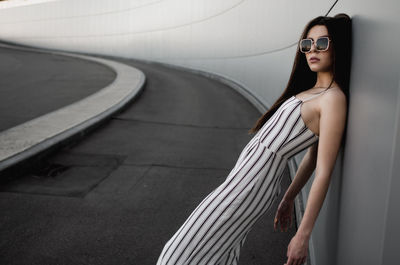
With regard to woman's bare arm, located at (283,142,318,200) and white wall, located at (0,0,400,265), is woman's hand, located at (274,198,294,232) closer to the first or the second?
woman's bare arm, located at (283,142,318,200)

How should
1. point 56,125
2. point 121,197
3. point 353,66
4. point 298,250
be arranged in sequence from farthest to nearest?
1. point 56,125
2. point 121,197
3. point 353,66
4. point 298,250

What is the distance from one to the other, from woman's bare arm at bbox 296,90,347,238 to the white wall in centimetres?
6

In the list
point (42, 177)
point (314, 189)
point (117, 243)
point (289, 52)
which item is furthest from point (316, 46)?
point (289, 52)

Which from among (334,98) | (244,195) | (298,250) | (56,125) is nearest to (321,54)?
(334,98)

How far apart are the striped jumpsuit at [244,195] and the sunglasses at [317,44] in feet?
0.90

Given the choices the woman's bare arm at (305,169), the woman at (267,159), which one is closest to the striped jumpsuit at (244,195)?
the woman at (267,159)

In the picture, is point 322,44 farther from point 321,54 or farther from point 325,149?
point 325,149

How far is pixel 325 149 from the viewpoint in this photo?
1.64m

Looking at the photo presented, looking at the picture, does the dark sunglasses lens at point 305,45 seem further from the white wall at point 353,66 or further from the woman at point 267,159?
the white wall at point 353,66

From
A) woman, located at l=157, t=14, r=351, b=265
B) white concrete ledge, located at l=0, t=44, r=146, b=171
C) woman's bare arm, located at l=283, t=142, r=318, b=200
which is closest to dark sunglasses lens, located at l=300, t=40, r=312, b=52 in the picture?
woman, located at l=157, t=14, r=351, b=265

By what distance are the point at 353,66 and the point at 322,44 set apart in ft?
0.62

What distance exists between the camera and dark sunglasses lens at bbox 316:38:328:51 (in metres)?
1.81

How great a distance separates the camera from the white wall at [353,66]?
49.9 inches

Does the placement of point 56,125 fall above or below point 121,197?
above
